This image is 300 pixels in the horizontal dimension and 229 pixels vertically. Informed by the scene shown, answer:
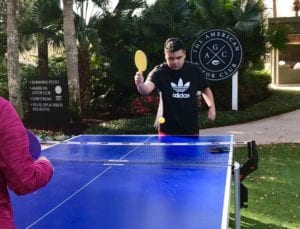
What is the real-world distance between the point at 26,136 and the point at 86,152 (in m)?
2.40

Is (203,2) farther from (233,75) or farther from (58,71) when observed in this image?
(58,71)

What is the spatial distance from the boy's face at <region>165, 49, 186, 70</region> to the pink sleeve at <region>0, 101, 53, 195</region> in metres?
2.81

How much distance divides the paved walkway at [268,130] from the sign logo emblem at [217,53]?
158cm

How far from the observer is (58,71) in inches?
628

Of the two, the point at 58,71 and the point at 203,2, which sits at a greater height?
the point at 203,2

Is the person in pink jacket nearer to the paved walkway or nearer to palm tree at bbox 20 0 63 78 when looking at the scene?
the paved walkway

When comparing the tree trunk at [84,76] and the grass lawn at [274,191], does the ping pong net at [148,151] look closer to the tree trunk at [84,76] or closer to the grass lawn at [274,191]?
the grass lawn at [274,191]

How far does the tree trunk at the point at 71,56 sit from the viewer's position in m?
11.9

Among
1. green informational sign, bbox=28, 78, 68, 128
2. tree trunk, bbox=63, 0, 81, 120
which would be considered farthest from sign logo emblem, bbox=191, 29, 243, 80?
green informational sign, bbox=28, 78, 68, 128

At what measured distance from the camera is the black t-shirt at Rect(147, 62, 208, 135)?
4.71m

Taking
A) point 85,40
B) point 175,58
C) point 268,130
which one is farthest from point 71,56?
point 175,58

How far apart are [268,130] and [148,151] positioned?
7.91 m

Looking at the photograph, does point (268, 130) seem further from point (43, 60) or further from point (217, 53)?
point (43, 60)

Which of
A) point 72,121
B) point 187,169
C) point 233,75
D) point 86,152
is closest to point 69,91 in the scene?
point 72,121
